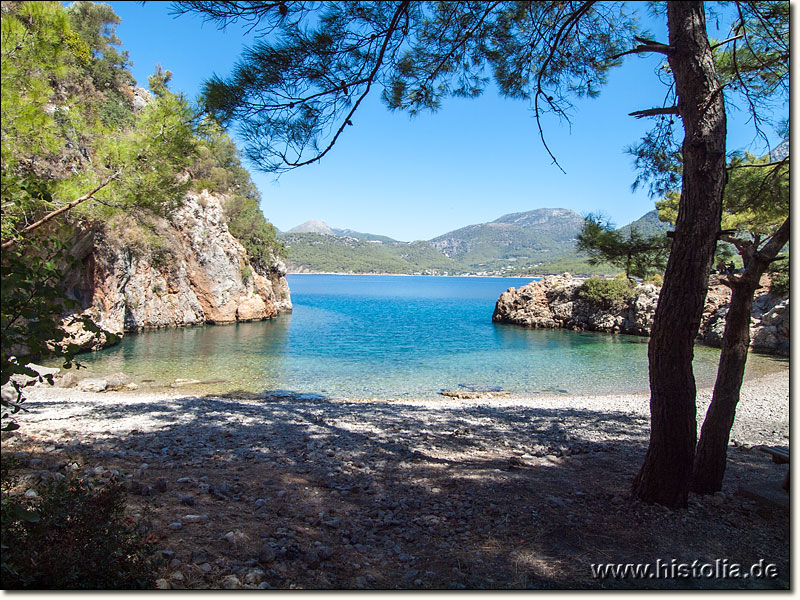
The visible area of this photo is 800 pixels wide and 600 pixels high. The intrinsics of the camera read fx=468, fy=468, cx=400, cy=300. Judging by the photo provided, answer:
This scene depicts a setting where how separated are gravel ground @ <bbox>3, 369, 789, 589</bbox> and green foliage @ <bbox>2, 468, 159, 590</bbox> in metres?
0.32

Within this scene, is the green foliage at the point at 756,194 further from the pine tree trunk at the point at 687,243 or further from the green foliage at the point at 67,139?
the green foliage at the point at 67,139

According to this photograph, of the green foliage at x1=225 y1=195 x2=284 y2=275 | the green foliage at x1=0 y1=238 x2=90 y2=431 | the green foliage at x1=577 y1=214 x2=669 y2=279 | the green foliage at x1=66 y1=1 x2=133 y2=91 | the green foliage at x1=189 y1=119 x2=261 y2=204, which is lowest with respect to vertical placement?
the green foliage at x1=0 y1=238 x2=90 y2=431

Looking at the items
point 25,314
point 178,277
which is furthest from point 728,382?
point 178,277

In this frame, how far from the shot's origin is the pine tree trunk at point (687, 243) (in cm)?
416

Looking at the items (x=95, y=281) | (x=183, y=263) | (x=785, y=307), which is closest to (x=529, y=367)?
(x=785, y=307)

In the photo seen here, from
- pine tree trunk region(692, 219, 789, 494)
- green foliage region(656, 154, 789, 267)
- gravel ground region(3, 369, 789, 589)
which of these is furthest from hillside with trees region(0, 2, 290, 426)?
green foliage region(656, 154, 789, 267)

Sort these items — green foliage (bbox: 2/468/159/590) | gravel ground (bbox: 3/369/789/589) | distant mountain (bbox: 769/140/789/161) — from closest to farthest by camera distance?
green foliage (bbox: 2/468/159/590) < gravel ground (bbox: 3/369/789/589) < distant mountain (bbox: 769/140/789/161)

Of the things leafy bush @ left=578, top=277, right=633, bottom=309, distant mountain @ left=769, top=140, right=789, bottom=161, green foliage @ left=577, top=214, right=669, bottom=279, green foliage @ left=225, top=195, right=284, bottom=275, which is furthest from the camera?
green foliage @ left=225, top=195, right=284, bottom=275

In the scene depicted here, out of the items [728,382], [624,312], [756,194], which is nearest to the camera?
Answer: [728,382]

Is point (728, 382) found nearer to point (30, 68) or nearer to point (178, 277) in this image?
point (30, 68)

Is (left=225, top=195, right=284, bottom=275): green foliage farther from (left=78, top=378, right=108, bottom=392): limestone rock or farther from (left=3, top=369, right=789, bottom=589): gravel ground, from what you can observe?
(left=3, top=369, right=789, bottom=589): gravel ground

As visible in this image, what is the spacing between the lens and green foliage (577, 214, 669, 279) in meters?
6.89

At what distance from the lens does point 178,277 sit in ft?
108

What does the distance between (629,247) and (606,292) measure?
1266 inches
